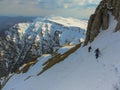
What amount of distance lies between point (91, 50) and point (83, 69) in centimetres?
1090

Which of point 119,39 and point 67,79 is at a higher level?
point 119,39

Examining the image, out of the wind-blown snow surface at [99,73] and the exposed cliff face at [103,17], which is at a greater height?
the exposed cliff face at [103,17]

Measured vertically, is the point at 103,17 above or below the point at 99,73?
above

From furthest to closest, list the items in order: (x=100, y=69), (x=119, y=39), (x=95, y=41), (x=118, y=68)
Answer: (x=95, y=41) → (x=119, y=39) → (x=100, y=69) → (x=118, y=68)

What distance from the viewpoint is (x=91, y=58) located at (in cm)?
5234

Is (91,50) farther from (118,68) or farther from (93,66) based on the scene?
(118,68)

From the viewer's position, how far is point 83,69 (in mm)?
47562

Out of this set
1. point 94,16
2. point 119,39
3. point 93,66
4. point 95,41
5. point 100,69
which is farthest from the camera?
point 94,16

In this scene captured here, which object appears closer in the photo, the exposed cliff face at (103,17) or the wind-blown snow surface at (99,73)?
the wind-blown snow surface at (99,73)

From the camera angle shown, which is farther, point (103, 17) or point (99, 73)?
point (103, 17)

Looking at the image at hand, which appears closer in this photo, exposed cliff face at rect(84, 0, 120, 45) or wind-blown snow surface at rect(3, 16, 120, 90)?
wind-blown snow surface at rect(3, 16, 120, 90)

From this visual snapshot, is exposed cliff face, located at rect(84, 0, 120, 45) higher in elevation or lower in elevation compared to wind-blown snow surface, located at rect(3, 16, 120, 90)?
higher

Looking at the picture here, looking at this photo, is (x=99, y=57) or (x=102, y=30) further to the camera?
(x=102, y=30)

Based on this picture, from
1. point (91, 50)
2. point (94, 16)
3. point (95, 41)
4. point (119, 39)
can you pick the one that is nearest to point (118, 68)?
point (119, 39)
